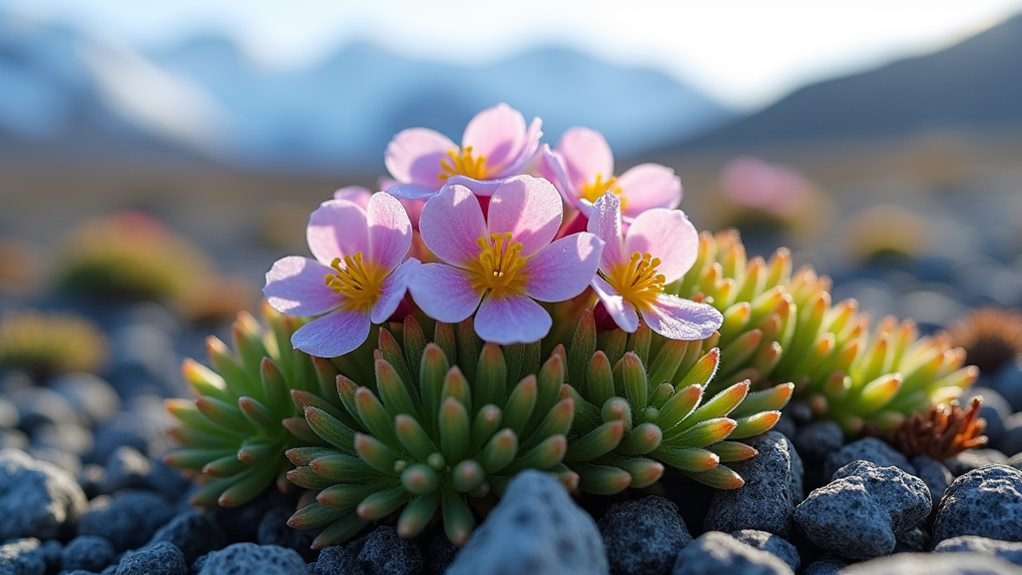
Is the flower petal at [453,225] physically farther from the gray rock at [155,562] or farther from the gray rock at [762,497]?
the gray rock at [155,562]

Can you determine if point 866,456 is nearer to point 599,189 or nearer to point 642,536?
point 642,536

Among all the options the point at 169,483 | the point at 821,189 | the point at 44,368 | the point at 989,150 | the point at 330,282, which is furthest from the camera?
the point at 989,150

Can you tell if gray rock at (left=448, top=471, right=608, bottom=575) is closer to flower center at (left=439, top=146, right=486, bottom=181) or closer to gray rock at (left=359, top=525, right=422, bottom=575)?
gray rock at (left=359, top=525, right=422, bottom=575)

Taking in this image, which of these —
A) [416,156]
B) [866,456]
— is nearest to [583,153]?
[416,156]

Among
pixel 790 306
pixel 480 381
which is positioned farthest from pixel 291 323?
pixel 790 306

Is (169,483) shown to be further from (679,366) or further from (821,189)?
(821,189)

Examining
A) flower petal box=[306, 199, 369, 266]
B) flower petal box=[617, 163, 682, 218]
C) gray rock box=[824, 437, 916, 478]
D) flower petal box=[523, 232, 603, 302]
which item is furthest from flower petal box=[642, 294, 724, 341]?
flower petal box=[306, 199, 369, 266]

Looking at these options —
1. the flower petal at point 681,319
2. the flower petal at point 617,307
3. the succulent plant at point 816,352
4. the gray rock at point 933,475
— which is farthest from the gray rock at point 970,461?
the flower petal at point 617,307
